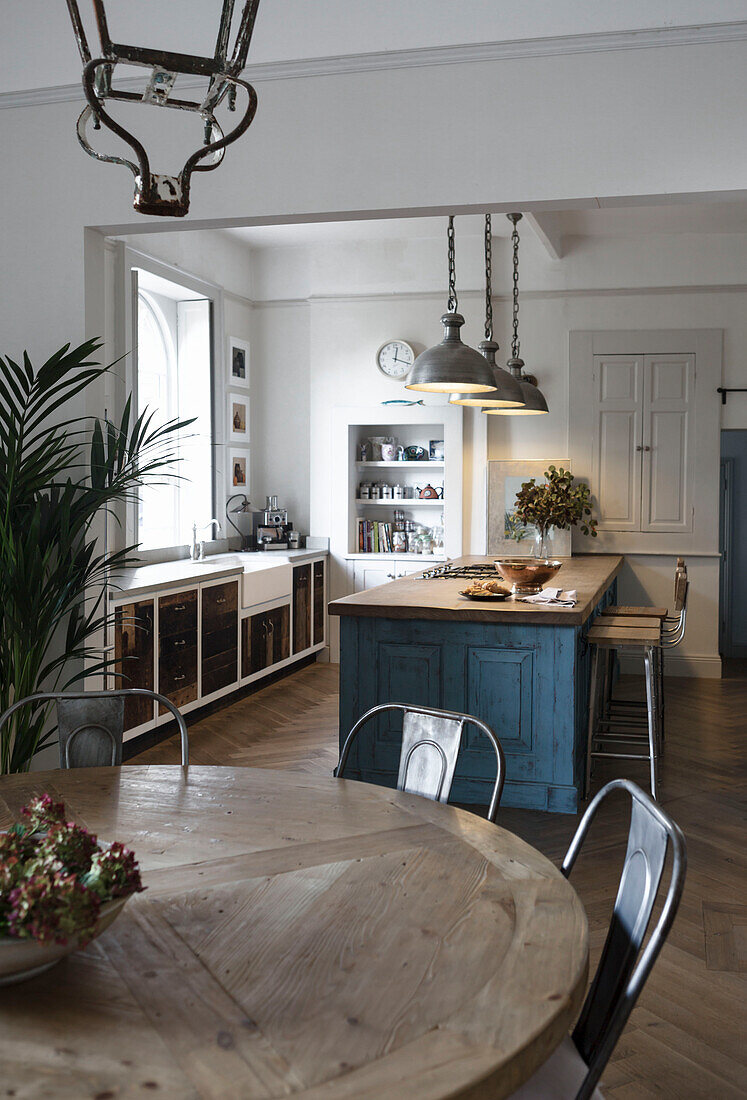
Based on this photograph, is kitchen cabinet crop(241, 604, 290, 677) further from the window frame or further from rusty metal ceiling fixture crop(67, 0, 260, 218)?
rusty metal ceiling fixture crop(67, 0, 260, 218)

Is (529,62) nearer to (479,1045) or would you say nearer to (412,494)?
(479,1045)

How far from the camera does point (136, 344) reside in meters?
5.99

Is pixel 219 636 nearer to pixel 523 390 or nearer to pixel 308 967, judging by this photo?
pixel 523 390

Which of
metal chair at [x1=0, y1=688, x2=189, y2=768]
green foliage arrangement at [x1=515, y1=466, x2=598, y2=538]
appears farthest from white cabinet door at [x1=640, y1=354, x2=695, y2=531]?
metal chair at [x1=0, y1=688, x2=189, y2=768]

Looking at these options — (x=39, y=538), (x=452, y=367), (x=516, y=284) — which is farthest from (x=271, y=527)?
(x=39, y=538)

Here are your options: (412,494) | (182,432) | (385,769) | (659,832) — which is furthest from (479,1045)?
(412,494)

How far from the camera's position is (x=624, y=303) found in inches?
288

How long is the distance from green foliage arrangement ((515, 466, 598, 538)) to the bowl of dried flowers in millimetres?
5737

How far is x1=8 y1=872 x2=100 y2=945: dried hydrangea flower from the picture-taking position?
125 cm

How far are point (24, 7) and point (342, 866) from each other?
388 cm

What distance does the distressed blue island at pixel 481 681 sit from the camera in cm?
417

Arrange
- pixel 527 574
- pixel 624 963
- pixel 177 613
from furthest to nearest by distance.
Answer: pixel 177 613 → pixel 527 574 → pixel 624 963

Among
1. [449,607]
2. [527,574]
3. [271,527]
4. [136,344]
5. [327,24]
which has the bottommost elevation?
[449,607]

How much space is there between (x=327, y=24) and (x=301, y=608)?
14.4ft
